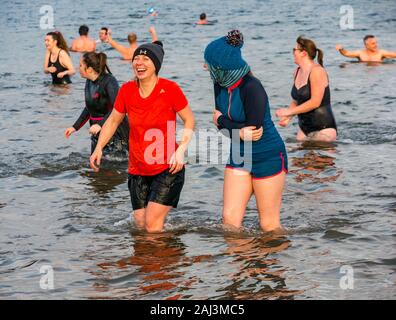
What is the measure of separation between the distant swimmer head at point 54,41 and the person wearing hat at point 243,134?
11953mm

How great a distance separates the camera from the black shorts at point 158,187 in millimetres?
8406

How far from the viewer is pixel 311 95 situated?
1247cm

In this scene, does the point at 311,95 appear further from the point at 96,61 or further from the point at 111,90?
the point at 96,61

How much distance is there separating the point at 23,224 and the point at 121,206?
130cm

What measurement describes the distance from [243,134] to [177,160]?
32.1 inches

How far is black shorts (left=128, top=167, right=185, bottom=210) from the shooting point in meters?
8.41

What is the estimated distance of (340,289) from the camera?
24.5 ft

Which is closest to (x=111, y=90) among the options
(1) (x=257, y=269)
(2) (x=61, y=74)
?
(1) (x=257, y=269)

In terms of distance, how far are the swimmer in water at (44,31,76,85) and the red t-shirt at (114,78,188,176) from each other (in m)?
11.5

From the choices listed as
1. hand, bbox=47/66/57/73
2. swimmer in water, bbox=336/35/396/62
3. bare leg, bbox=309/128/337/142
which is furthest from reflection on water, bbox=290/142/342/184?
swimmer in water, bbox=336/35/396/62

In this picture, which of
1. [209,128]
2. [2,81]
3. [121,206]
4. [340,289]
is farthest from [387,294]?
[2,81]

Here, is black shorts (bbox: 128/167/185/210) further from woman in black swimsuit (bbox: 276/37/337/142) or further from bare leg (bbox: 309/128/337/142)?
bare leg (bbox: 309/128/337/142)

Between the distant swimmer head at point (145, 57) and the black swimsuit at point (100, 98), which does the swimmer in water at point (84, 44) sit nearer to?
the black swimsuit at point (100, 98)

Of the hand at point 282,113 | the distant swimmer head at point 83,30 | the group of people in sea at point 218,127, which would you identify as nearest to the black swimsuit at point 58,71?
the distant swimmer head at point 83,30
